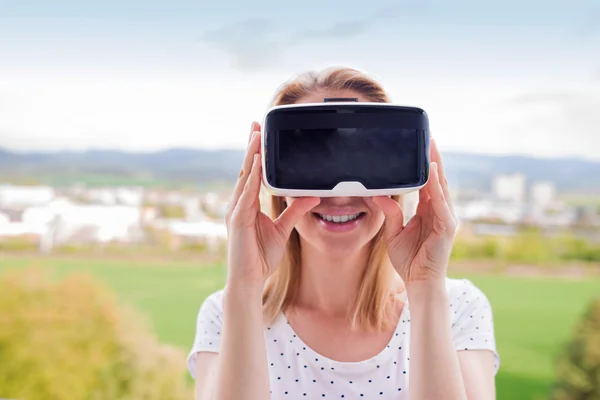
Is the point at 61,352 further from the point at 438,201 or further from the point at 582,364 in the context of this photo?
the point at 438,201

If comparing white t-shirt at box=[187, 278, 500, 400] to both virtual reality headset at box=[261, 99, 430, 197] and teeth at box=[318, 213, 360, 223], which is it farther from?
virtual reality headset at box=[261, 99, 430, 197]

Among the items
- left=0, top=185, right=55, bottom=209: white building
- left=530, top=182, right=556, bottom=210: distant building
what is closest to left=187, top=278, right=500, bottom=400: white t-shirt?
left=530, top=182, right=556, bottom=210: distant building

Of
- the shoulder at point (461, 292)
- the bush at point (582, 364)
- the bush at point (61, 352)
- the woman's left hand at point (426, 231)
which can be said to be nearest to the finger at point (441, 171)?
the woman's left hand at point (426, 231)

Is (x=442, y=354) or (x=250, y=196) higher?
(x=250, y=196)

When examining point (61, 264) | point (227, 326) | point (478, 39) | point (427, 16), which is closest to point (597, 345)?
point (478, 39)

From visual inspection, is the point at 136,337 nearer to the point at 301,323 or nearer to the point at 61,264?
the point at 61,264

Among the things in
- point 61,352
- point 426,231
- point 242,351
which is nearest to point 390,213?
point 426,231

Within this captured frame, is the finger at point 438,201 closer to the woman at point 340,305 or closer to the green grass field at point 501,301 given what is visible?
the woman at point 340,305
